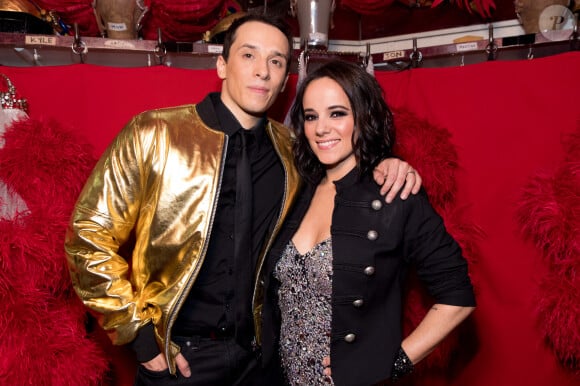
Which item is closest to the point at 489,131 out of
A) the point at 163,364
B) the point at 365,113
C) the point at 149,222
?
the point at 365,113

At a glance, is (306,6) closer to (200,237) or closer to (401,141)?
(401,141)

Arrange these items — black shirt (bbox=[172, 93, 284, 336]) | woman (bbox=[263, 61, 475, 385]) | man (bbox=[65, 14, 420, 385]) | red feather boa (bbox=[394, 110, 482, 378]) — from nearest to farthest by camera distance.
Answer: woman (bbox=[263, 61, 475, 385]), man (bbox=[65, 14, 420, 385]), black shirt (bbox=[172, 93, 284, 336]), red feather boa (bbox=[394, 110, 482, 378])

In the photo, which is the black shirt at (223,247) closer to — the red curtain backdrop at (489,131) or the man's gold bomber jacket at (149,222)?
the man's gold bomber jacket at (149,222)

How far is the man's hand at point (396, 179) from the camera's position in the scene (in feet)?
5.19

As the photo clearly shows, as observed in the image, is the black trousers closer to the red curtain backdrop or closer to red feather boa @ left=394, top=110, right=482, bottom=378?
the red curtain backdrop

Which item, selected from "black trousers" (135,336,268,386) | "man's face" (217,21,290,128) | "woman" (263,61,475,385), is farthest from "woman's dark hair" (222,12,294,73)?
"black trousers" (135,336,268,386)

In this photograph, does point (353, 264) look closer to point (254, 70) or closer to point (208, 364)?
point (208, 364)

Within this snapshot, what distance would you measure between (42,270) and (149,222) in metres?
0.39

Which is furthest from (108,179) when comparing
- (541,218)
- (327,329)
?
(541,218)

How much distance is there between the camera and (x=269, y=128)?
1.96m

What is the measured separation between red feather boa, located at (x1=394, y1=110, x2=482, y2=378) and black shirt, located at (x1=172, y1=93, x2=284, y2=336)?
603 millimetres

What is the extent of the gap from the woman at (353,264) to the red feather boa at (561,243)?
1.54 ft

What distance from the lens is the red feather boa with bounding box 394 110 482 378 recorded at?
203cm

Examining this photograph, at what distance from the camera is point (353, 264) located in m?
1.55
